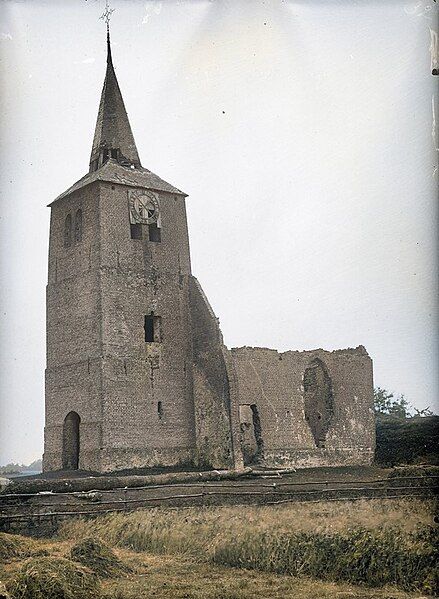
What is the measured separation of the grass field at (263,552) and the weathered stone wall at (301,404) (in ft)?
46.9

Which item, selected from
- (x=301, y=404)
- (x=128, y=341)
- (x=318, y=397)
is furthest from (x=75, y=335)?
(x=318, y=397)

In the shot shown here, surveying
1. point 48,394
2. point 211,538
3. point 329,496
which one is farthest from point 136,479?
point 48,394

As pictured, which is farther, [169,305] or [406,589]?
[169,305]

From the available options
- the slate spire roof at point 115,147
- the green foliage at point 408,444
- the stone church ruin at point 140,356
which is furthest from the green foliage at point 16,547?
the green foliage at point 408,444

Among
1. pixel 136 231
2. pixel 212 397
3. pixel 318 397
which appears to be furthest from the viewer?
pixel 318 397

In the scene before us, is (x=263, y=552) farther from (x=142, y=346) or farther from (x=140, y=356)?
(x=142, y=346)

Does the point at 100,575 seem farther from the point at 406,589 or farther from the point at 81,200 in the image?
the point at 81,200

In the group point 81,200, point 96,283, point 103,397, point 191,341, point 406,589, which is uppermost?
point 81,200

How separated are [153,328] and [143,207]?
4.94 metres

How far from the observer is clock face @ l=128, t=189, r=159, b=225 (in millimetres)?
33406

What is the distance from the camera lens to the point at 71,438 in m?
32.2

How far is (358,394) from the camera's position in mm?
37875

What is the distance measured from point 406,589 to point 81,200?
2343 cm

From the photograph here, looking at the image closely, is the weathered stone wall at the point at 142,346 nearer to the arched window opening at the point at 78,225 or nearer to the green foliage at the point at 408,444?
the arched window opening at the point at 78,225
